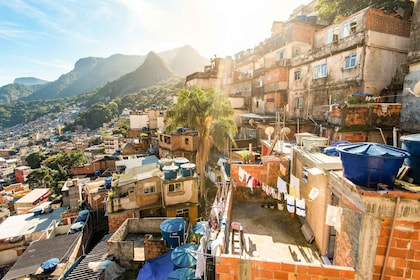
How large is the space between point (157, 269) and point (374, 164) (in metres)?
13.3

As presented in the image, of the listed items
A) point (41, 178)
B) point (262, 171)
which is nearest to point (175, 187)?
point (262, 171)

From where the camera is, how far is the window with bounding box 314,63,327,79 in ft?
65.3

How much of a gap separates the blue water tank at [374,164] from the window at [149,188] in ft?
60.2

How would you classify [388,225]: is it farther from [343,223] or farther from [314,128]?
[314,128]

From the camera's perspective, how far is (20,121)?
155500 millimetres

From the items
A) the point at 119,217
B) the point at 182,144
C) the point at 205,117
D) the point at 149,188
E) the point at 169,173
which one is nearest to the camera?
the point at 169,173

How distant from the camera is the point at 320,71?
20438 millimetres

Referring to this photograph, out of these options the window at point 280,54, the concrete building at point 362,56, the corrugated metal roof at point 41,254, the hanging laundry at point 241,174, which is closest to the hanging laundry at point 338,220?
the hanging laundry at point 241,174

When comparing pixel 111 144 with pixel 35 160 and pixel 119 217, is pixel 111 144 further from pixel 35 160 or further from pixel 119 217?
pixel 119 217

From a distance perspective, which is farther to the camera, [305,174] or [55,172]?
[55,172]

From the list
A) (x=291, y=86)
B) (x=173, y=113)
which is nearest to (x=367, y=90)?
(x=291, y=86)

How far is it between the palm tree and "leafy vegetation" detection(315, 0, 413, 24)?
15.9 m

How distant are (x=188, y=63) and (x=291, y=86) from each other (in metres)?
161

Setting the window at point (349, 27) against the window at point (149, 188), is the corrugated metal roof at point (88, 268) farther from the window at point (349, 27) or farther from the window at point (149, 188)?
the window at point (349, 27)
